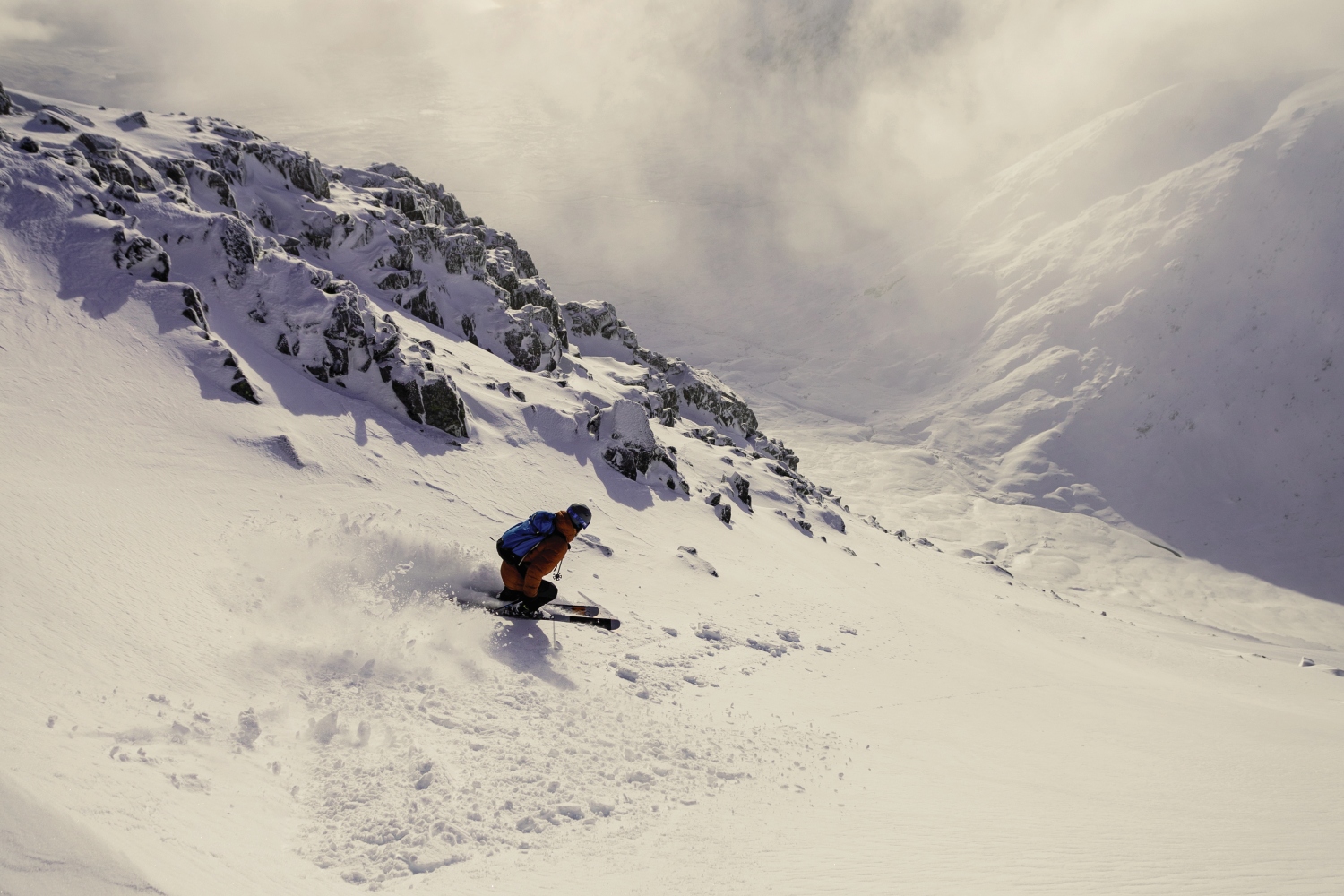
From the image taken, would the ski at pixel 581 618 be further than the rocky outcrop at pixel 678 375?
No

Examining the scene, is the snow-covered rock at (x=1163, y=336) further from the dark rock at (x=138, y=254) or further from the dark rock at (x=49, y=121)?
the dark rock at (x=49, y=121)

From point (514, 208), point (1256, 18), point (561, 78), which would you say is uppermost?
point (561, 78)

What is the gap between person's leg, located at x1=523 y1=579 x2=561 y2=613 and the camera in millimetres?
9438

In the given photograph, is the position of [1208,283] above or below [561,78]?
below

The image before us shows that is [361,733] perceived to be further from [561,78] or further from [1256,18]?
[561,78]

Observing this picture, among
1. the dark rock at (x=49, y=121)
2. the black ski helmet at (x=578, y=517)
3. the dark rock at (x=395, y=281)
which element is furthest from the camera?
the dark rock at (x=395, y=281)

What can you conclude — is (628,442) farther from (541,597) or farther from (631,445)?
(541,597)

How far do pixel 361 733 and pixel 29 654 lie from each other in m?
2.57

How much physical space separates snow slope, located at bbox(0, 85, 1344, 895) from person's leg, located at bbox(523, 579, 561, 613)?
0.43 metres

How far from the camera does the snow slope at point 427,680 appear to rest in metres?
4.96

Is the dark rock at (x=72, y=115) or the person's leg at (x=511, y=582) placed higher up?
the dark rock at (x=72, y=115)

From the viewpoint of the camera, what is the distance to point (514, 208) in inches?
4948

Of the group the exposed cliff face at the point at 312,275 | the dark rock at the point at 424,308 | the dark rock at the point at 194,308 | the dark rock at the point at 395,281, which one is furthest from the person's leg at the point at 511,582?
the dark rock at the point at 395,281

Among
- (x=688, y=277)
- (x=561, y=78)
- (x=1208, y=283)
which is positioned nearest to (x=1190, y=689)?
(x=1208, y=283)
